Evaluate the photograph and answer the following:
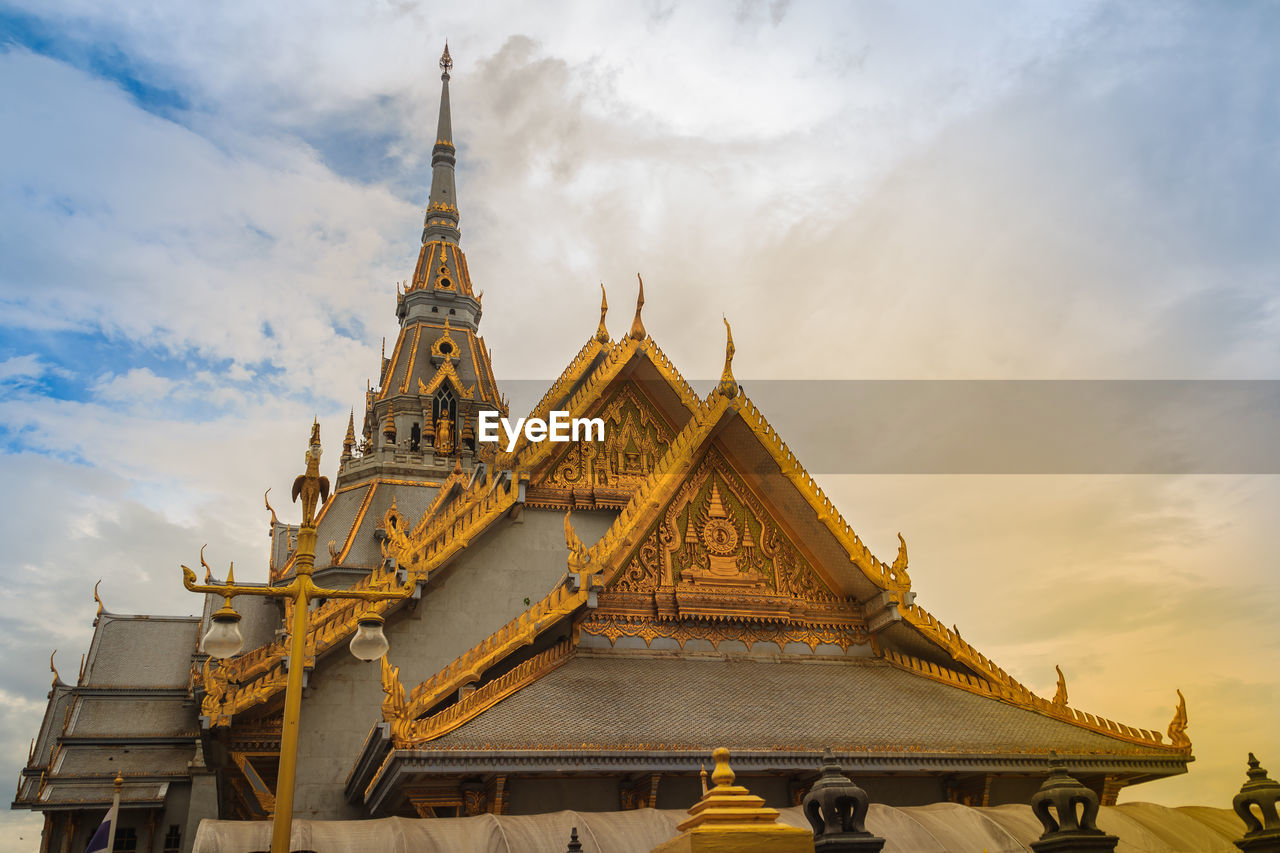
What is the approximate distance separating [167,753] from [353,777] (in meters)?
18.1

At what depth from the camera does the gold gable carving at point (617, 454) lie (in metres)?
18.4

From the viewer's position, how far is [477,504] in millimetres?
17844

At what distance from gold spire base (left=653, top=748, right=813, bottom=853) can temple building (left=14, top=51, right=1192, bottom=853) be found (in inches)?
196

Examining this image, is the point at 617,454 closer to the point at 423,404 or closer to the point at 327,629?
the point at 327,629

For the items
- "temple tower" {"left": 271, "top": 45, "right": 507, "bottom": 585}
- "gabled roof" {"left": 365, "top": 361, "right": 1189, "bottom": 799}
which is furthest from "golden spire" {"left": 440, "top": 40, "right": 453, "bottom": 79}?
"gabled roof" {"left": 365, "top": 361, "right": 1189, "bottom": 799}

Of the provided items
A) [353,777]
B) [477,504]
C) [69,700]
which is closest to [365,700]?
[353,777]

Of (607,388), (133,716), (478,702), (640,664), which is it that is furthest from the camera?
(133,716)

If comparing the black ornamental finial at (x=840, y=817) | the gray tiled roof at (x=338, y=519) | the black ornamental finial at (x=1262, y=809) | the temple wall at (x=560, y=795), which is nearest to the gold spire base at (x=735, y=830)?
the black ornamental finial at (x=840, y=817)

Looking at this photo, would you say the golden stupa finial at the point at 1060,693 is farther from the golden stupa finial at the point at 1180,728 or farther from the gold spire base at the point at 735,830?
the gold spire base at the point at 735,830

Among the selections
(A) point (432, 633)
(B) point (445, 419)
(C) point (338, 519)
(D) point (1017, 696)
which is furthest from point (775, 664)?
(B) point (445, 419)

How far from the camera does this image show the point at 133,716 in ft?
96.3

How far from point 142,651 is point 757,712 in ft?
83.9

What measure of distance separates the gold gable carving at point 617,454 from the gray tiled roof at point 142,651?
1790cm

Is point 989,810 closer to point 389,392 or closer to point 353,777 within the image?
point 353,777
